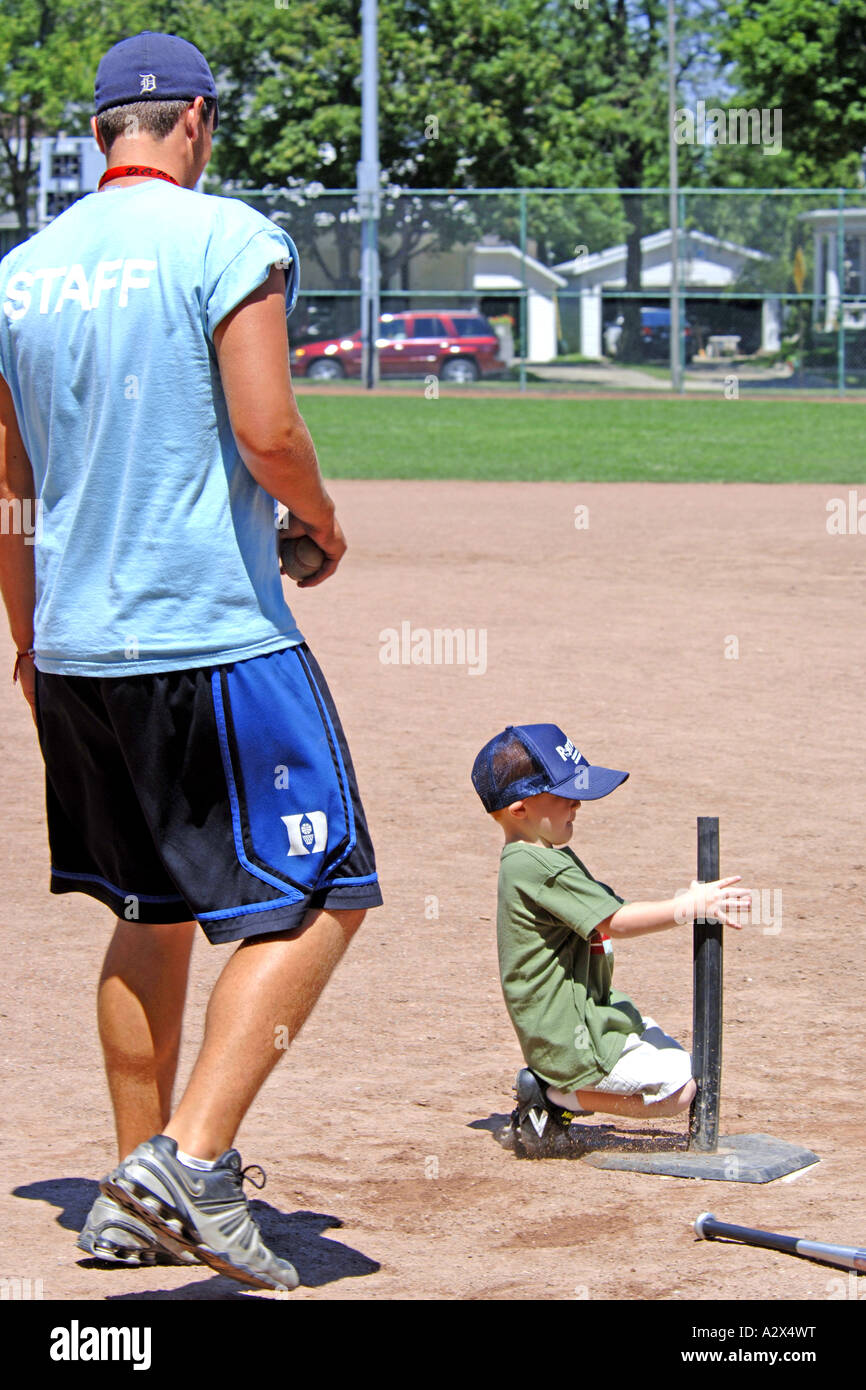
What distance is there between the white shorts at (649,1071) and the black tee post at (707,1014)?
0.13 ft

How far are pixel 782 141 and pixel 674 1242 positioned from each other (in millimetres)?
41436

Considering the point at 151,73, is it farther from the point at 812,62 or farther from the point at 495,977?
the point at 812,62

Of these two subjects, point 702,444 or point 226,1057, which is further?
point 702,444

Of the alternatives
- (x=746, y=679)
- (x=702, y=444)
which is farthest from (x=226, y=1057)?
(x=702, y=444)

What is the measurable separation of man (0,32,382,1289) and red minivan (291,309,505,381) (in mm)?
28956

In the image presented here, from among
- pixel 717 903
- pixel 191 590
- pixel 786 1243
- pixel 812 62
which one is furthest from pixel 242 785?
pixel 812 62

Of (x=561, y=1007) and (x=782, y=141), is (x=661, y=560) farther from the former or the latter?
(x=782, y=141)

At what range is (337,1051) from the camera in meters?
4.23

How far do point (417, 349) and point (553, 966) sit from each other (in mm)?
28723

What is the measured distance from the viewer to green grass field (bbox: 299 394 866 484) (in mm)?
17766

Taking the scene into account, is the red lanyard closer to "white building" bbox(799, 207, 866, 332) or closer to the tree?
"white building" bbox(799, 207, 866, 332)

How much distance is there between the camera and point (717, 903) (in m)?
3.46

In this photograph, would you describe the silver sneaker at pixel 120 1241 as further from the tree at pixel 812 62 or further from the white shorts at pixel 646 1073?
the tree at pixel 812 62

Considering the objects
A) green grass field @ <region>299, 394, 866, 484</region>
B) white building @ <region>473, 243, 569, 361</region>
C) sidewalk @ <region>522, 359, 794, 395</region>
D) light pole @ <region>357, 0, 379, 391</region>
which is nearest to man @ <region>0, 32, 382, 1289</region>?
green grass field @ <region>299, 394, 866, 484</region>
